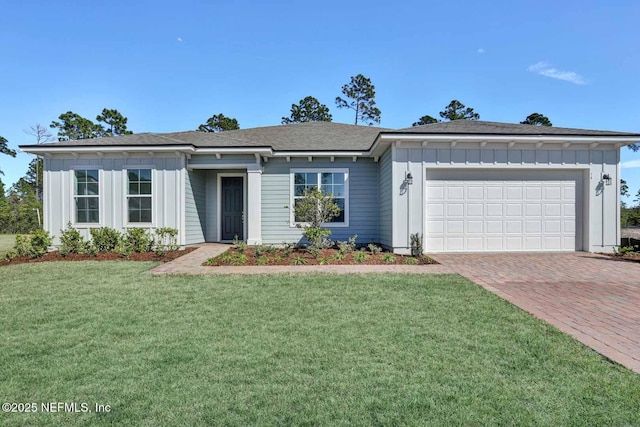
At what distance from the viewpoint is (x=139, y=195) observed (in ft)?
34.3

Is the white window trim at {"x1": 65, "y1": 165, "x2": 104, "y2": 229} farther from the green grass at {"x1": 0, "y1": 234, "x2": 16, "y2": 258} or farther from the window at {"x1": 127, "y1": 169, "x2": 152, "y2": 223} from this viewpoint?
the green grass at {"x1": 0, "y1": 234, "x2": 16, "y2": 258}

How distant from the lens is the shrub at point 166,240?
8.91 m

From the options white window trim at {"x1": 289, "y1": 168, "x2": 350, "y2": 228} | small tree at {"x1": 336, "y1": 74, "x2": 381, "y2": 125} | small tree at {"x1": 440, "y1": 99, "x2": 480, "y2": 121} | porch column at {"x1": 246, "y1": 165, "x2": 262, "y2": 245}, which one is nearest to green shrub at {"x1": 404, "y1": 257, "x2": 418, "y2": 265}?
white window trim at {"x1": 289, "y1": 168, "x2": 350, "y2": 228}

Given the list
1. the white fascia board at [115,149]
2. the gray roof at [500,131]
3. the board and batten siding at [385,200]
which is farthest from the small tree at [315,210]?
the white fascia board at [115,149]

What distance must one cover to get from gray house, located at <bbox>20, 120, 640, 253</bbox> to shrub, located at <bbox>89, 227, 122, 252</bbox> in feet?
3.55

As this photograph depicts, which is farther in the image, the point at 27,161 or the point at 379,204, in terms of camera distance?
the point at 27,161

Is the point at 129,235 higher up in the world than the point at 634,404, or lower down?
higher up

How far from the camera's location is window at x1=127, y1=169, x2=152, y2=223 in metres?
10.4

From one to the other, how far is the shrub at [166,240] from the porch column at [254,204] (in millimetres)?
2287

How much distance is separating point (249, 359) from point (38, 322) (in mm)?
2792

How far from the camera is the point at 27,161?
3275 cm

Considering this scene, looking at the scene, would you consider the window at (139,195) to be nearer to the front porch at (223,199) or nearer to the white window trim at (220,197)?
the front porch at (223,199)

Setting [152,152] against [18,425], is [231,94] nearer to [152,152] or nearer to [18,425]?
[152,152]

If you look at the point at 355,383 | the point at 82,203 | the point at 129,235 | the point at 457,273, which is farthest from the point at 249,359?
the point at 82,203
